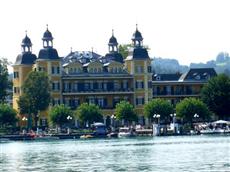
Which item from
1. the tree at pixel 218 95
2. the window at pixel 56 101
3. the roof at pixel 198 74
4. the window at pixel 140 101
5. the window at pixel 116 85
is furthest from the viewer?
the roof at pixel 198 74

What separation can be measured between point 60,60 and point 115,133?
1685cm

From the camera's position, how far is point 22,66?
158 meters

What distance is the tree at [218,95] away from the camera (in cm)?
14575

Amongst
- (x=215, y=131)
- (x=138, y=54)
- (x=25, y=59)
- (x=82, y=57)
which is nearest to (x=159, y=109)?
(x=215, y=131)

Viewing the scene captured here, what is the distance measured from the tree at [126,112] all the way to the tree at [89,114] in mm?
2480

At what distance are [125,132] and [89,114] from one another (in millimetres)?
7240

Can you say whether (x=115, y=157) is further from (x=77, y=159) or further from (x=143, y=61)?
(x=143, y=61)

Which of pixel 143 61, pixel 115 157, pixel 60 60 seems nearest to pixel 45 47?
pixel 60 60

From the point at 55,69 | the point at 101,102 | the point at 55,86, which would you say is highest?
the point at 55,69

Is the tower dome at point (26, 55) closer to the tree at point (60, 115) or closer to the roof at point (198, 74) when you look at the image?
the tree at point (60, 115)

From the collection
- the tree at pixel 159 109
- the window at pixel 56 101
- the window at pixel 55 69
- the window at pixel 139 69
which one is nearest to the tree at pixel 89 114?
the tree at pixel 159 109

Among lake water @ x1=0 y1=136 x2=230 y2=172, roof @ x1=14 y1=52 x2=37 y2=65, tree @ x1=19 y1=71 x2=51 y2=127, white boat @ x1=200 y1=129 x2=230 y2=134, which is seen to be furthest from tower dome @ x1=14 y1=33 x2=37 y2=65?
lake water @ x1=0 y1=136 x2=230 y2=172

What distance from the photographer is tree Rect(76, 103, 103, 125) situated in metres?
147

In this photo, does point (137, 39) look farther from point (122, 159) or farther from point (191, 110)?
point (122, 159)
